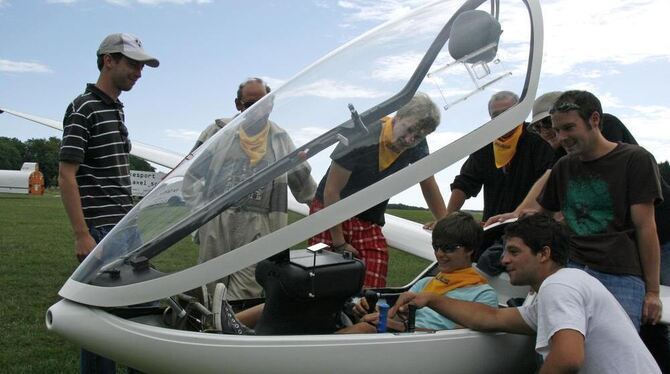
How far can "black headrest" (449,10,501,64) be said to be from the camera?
2.88 meters

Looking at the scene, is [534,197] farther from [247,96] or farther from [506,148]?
[247,96]

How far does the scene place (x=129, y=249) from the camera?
2576 millimetres

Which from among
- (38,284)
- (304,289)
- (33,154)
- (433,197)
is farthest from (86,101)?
(33,154)

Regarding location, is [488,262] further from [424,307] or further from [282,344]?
[282,344]

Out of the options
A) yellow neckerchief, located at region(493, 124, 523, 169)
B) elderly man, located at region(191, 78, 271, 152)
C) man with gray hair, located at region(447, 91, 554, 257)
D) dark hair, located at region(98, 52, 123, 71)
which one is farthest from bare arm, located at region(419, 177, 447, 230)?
dark hair, located at region(98, 52, 123, 71)

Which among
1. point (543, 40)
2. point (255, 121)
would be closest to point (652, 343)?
point (543, 40)

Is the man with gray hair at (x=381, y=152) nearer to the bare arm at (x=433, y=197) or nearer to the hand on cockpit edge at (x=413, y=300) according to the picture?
the bare arm at (x=433, y=197)

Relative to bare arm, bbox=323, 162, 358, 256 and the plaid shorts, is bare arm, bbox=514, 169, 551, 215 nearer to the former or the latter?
the plaid shorts

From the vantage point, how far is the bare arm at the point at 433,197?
3.00 m


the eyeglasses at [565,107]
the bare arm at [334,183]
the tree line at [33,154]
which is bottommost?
the bare arm at [334,183]

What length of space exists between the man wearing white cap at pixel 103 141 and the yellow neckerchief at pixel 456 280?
65.4 inches

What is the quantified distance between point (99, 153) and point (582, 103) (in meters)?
2.32

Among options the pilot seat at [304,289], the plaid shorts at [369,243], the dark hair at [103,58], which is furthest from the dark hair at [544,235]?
the dark hair at [103,58]

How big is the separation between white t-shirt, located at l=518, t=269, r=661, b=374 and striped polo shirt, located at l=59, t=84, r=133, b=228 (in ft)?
7.09
